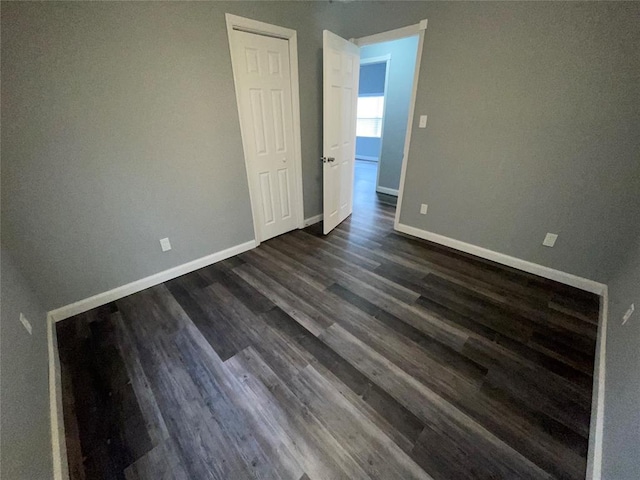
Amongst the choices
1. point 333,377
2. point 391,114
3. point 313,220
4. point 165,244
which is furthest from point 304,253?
point 391,114

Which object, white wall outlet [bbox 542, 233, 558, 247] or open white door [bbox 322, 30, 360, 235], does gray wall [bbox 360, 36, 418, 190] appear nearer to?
open white door [bbox 322, 30, 360, 235]

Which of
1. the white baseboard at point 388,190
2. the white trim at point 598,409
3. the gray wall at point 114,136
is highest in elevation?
the gray wall at point 114,136

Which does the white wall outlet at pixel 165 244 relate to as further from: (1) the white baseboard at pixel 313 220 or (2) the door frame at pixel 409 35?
(2) the door frame at pixel 409 35

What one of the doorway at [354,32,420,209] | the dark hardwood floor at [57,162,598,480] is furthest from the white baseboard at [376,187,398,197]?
the dark hardwood floor at [57,162,598,480]

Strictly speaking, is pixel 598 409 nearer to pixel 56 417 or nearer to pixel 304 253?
pixel 304 253

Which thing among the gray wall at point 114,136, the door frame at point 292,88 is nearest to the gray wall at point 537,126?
the door frame at point 292,88

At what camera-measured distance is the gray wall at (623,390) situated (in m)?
0.90

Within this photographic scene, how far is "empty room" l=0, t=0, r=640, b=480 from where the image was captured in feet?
3.92

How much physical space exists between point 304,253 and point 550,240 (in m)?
2.27

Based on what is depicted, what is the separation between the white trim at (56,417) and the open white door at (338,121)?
96.4 inches

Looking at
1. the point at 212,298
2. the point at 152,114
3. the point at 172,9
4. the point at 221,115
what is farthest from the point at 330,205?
the point at 172,9

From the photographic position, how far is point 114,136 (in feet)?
5.90

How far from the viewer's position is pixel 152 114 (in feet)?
6.25

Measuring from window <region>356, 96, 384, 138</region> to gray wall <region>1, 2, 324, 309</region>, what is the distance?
5.01 meters
